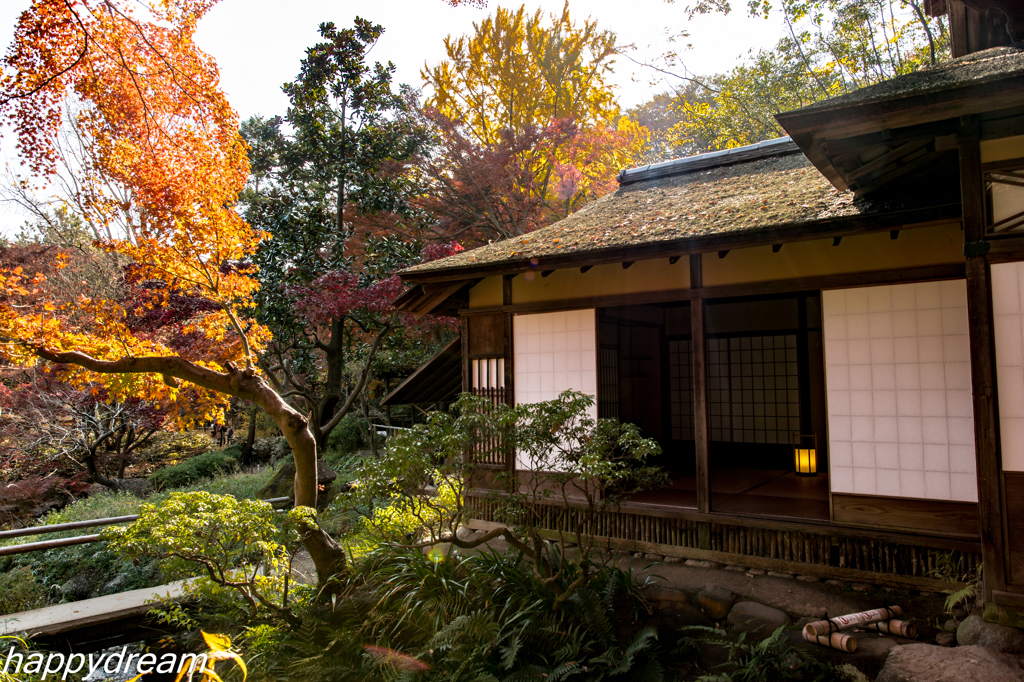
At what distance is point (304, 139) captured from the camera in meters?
13.4

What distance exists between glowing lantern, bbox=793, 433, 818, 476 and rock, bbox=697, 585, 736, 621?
11.9 ft

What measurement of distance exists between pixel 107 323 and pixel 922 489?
791cm

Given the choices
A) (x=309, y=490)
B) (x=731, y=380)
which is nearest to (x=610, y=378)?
(x=731, y=380)

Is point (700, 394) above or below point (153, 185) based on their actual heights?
below

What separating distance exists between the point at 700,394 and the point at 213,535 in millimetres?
4600

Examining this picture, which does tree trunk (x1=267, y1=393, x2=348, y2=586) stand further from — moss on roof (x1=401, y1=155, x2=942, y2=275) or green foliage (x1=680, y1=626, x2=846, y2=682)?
green foliage (x1=680, y1=626, x2=846, y2=682)

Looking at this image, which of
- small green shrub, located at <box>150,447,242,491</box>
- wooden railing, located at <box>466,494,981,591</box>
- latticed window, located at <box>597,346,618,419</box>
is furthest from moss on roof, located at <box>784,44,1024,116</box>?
small green shrub, located at <box>150,447,242,491</box>

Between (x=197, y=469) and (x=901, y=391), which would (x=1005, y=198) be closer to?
(x=901, y=391)

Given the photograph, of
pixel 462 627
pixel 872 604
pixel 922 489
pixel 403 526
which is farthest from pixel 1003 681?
pixel 403 526

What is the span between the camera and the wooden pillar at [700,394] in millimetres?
5828

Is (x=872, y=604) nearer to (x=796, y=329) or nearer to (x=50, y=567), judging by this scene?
(x=796, y=329)

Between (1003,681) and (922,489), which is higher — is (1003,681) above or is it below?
below

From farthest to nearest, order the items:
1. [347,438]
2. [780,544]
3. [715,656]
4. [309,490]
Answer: [347,438], [309,490], [780,544], [715,656]

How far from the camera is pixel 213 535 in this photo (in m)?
4.94
